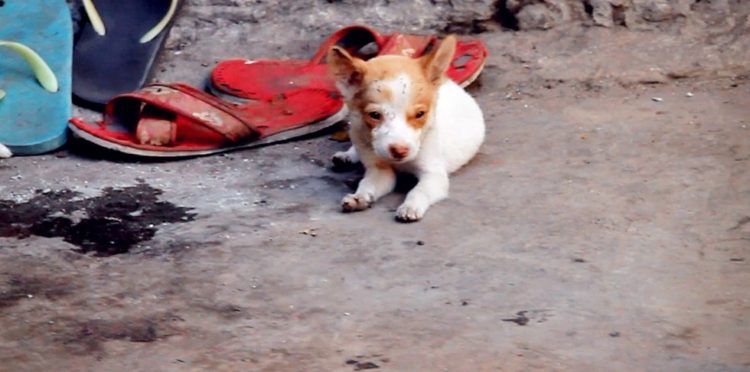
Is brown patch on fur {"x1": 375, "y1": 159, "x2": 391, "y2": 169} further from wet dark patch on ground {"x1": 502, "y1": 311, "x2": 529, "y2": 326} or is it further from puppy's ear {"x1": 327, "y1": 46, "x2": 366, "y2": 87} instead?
wet dark patch on ground {"x1": 502, "y1": 311, "x2": 529, "y2": 326}

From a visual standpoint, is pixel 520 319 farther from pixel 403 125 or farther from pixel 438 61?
pixel 438 61

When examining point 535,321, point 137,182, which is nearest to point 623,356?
point 535,321

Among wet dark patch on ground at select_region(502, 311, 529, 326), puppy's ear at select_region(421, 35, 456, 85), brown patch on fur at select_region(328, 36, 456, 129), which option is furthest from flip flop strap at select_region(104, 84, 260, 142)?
wet dark patch on ground at select_region(502, 311, 529, 326)

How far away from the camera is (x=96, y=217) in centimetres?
398

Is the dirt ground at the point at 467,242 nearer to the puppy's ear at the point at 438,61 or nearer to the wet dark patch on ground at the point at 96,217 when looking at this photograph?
the wet dark patch on ground at the point at 96,217

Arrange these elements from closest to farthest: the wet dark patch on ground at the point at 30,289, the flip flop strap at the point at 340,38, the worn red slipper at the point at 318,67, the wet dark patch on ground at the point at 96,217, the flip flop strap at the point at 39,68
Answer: the wet dark patch on ground at the point at 30,289 < the wet dark patch on ground at the point at 96,217 < the flip flop strap at the point at 39,68 < the worn red slipper at the point at 318,67 < the flip flop strap at the point at 340,38

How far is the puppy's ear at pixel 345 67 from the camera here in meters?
3.91

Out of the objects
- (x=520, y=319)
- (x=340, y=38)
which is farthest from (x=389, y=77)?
(x=340, y=38)

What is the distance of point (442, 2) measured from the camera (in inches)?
217

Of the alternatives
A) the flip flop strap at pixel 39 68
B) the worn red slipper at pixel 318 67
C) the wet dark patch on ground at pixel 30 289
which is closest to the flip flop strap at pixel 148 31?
the worn red slipper at pixel 318 67

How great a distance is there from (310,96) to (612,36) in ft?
4.50

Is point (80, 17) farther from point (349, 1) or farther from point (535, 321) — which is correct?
point (535, 321)

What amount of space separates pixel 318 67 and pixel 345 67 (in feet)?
4.24

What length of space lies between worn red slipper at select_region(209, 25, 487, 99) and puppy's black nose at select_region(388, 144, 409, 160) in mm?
1215
